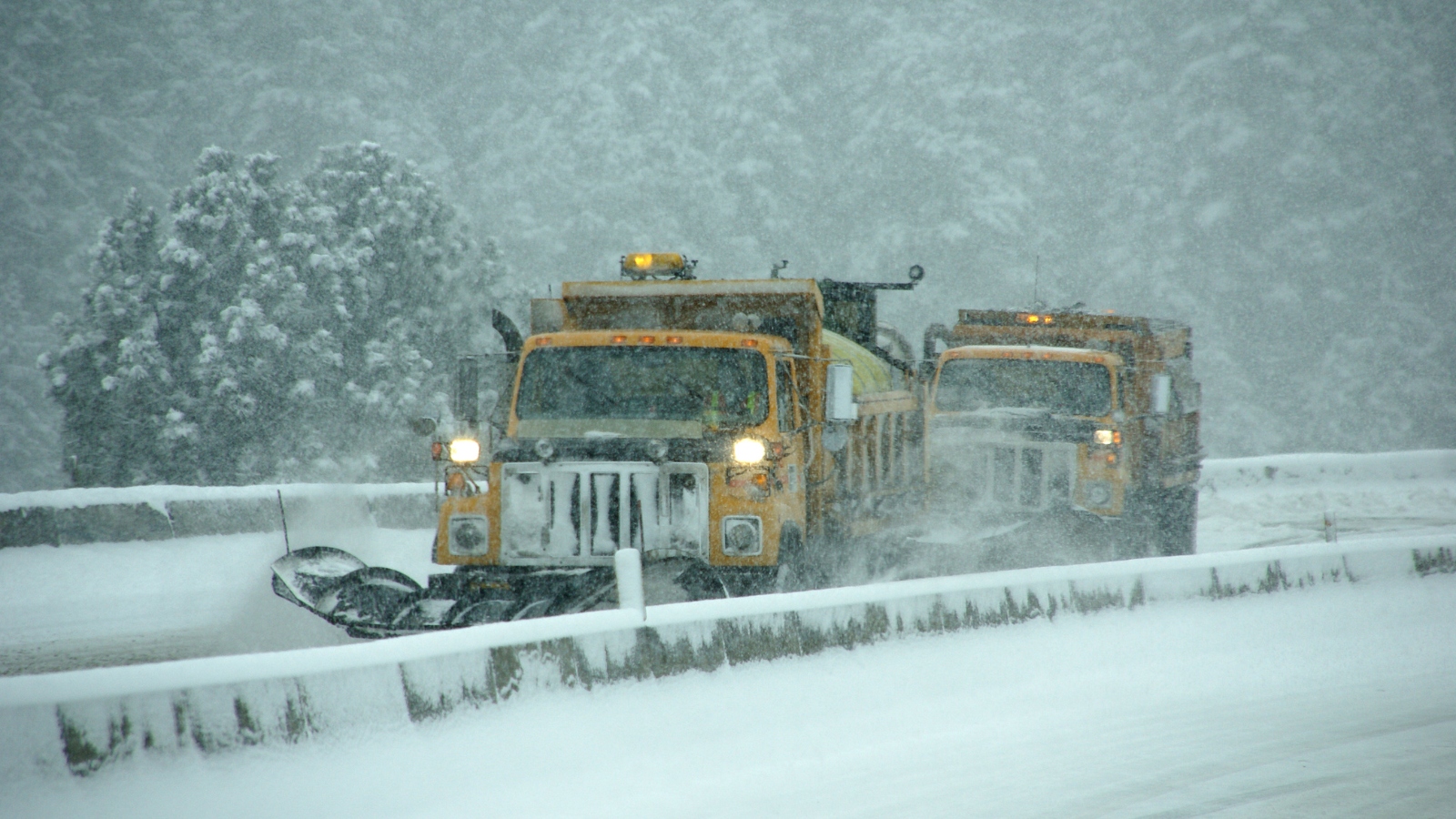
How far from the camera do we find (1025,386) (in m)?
14.2

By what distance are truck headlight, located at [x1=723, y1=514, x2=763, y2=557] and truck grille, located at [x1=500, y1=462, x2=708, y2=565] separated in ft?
0.51

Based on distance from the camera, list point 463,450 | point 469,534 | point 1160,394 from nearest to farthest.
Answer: point 469,534
point 463,450
point 1160,394

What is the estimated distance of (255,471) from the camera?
140 feet

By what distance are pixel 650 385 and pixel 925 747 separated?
142 inches

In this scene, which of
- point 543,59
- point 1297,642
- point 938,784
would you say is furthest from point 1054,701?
point 543,59

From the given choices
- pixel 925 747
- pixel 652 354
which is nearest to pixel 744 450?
pixel 652 354

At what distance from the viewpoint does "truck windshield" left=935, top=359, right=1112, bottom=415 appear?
14.0 metres

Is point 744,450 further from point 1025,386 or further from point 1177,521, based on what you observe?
point 1177,521

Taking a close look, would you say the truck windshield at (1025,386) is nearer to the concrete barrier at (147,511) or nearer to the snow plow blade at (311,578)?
the concrete barrier at (147,511)

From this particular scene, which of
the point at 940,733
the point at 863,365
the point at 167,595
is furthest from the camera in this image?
the point at 863,365

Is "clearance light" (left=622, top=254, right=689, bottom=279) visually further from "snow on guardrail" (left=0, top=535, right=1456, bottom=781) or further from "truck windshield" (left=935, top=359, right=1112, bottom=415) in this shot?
"truck windshield" (left=935, top=359, right=1112, bottom=415)

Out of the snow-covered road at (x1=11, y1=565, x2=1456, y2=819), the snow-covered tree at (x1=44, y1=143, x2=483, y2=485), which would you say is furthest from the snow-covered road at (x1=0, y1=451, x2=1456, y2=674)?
the snow-covered tree at (x1=44, y1=143, x2=483, y2=485)

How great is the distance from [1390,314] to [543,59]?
5741cm

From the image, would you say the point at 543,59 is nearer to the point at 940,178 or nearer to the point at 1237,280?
the point at 940,178
